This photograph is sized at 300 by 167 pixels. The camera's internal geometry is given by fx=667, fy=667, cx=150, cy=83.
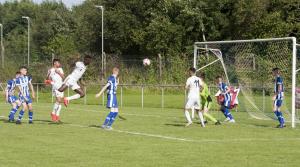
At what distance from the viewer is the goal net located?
26.8 metres

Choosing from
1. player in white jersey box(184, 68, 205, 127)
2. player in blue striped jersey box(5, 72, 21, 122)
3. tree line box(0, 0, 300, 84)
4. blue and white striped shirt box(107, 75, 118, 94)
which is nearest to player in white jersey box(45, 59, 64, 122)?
player in blue striped jersey box(5, 72, 21, 122)

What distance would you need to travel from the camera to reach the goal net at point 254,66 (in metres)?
26.8

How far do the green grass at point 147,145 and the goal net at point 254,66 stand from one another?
16.2ft

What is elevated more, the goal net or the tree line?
the tree line

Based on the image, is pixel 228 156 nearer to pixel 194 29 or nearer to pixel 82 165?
pixel 82 165

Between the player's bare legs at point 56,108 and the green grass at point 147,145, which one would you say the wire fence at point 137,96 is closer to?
the player's bare legs at point 56,108

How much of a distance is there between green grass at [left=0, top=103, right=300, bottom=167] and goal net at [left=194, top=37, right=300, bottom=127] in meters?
4.93

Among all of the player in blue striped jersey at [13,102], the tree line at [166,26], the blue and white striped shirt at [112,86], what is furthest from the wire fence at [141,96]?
the blue and white striped shirt at [112,86]

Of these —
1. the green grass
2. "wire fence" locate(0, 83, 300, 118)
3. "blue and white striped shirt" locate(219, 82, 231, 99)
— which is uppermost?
"blue and white striped shirt" locate(219, 82, 231, 99)

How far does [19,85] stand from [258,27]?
1933 inches

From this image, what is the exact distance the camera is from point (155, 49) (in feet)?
241

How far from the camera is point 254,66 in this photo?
29.0 meters

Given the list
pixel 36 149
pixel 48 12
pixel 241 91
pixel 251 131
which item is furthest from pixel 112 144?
pixel 48 12

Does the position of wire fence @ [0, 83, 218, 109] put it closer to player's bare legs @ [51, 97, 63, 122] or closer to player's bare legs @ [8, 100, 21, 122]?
player's bare legs @ [8, 100, 21, 122]
